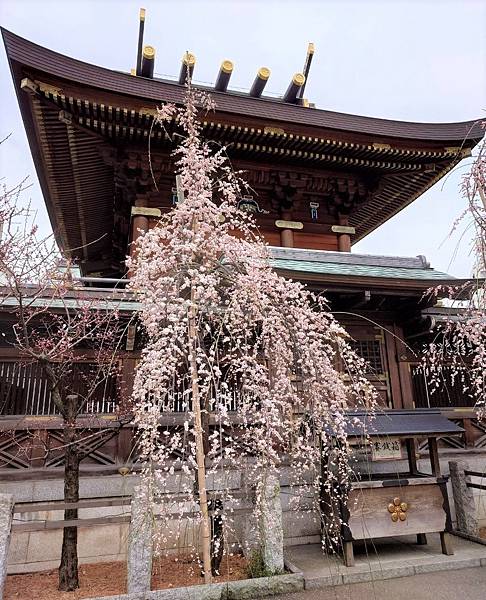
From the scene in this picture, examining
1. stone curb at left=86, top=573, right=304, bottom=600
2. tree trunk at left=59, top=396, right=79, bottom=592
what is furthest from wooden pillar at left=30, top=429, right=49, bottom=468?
stone curb at left=86, top=573, right=304, bottom=600

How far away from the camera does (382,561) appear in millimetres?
6223

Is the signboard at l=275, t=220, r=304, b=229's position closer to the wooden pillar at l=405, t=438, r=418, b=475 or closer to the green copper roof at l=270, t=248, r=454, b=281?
the green copper roof at l=270, t=248, r=454, b=281

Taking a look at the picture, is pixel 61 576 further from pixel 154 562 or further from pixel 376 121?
pixel 376 121

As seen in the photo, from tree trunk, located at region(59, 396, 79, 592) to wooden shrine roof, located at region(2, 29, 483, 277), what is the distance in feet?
14.9

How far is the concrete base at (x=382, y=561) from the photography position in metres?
5.75

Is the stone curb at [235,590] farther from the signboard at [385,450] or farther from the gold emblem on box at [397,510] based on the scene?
the signboard at [385,450]

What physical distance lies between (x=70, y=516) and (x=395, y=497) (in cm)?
447

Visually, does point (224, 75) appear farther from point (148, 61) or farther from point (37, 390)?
point (37, 390)

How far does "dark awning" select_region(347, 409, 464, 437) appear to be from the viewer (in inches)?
246

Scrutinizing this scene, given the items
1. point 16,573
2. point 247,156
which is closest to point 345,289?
point 247,156

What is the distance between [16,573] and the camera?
607 centimetres

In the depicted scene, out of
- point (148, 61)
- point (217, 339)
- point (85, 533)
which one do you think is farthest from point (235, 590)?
point (148, 61)

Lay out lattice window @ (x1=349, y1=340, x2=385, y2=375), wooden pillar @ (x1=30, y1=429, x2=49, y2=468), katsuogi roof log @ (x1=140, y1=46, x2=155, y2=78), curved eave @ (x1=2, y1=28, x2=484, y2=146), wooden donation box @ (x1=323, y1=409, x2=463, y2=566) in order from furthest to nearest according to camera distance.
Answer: katsuogi roof log @ (x1=140, y1=46, x2=155, y2=78) → lattice window @ (x1=349, y1=340, x2=385, y2=375) → curved eave @ (x1=2, y1=28, x2=484, y2=146) → wooden pillar @ (x1=30, y1=429, x2=49, y2=468) → wooden donation box @ (x1=323, y1=409, x2=463, y2=566)

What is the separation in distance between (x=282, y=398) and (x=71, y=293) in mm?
4297
